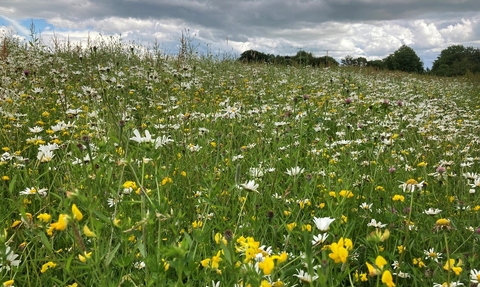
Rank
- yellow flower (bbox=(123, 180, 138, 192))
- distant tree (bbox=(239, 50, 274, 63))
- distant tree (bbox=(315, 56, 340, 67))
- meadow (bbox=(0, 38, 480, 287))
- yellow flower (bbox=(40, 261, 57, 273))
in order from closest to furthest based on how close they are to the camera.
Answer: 1. meadow (bbox=(0, 38, 480, 287))
2. yellow flower (bbox=(40, 261, 57, 273))
3. yellow flower (bbox=(123, 180, 138, 192))
4. distant tree (bbox=(239, 50, 274, 63))
5. distant tree (bbox=(315, 56, 340, 67))

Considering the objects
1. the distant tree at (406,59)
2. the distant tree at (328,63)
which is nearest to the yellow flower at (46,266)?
the distant tree at (328,63)

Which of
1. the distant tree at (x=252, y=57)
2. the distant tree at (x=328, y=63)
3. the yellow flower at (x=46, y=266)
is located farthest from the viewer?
the distant tree at (x=328, y=63)

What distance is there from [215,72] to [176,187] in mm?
5710

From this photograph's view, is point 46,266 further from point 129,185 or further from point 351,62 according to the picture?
point 351,62

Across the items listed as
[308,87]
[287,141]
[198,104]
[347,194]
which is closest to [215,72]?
[308,87]

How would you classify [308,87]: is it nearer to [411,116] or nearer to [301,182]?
[411,116]

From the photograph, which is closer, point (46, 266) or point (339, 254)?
point (339, 254)

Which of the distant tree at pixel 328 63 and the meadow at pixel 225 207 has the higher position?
the distant tree at pixel 328 63

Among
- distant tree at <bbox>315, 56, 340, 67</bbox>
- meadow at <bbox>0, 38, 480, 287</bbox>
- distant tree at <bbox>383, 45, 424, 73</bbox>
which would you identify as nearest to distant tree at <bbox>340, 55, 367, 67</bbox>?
distant tree at <bbox>315, 56, 340, 67</bbox>

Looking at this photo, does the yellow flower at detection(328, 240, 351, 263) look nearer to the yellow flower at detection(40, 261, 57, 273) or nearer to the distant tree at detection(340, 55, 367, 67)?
the yellow flower at detection(40, 261, 57, 273)

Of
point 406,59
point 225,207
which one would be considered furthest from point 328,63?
point 406,59

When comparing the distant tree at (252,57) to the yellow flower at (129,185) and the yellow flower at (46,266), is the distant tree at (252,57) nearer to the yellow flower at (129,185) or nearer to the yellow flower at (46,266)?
the yellow flower at (129,185)

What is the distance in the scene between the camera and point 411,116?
15.6 ft

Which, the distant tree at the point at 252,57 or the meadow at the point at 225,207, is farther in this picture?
the distant tree at the point at 252,57
